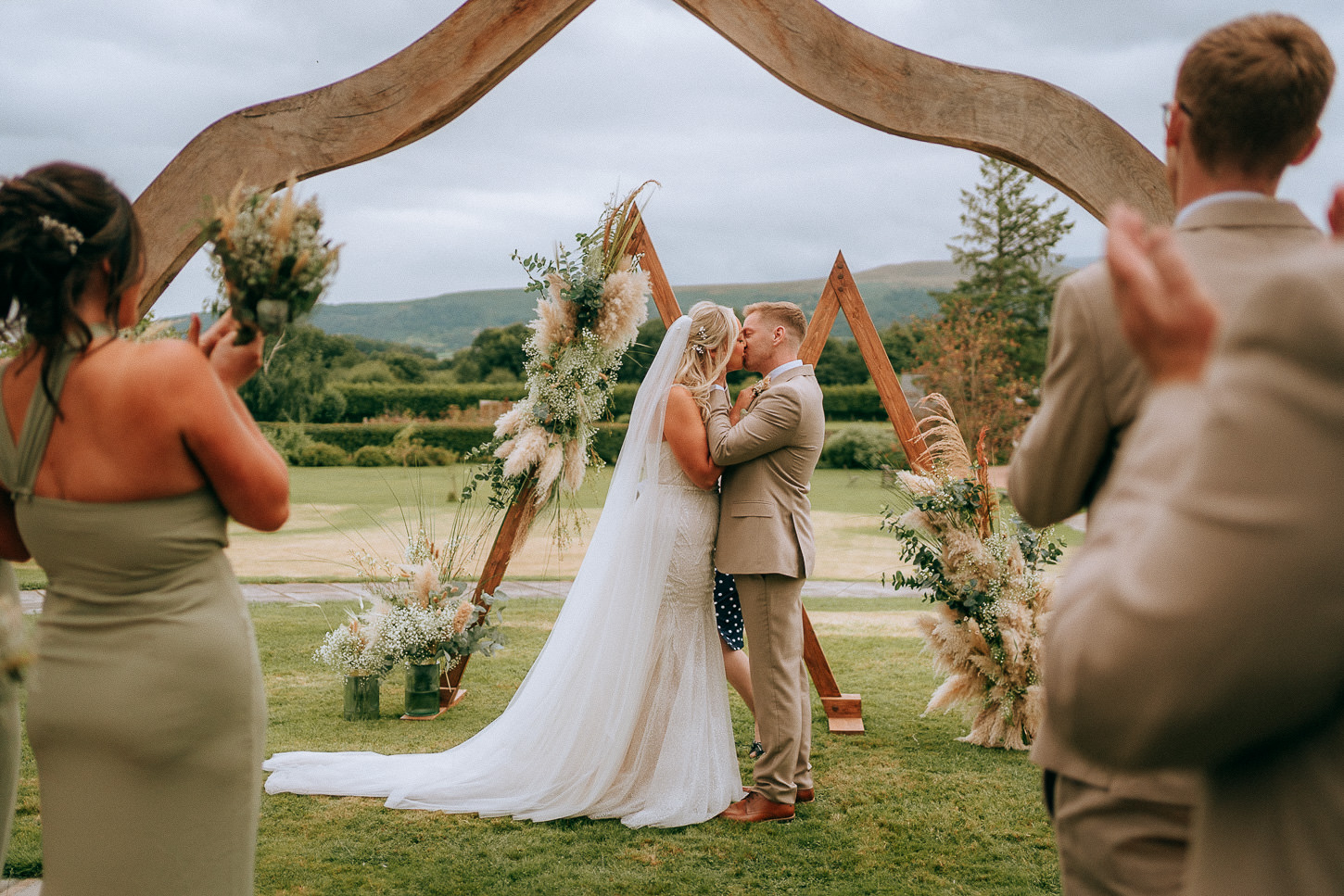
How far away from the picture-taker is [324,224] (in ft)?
7.38

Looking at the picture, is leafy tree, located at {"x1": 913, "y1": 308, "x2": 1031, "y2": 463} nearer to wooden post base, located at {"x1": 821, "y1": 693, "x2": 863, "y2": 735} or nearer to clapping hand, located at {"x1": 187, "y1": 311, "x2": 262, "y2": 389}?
wooden post base, located at {"x1": 821, "y1": 693, "x2": 863, "y2": 735}

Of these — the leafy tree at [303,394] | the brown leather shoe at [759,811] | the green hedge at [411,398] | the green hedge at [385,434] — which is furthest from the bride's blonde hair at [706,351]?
the green hedge at [411,398]

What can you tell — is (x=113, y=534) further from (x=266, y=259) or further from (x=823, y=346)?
(x=823, y=346)

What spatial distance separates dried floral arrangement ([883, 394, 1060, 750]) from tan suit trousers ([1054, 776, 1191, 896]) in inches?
Result: 148

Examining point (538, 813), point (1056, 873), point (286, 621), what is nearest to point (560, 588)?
point (286, 621)

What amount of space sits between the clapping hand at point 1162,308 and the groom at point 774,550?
10.8 feet

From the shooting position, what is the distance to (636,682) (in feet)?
14.3

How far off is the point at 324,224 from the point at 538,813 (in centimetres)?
295

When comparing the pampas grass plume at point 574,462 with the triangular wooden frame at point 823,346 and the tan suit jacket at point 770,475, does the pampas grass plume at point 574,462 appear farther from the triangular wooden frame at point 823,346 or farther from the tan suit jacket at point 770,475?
the tan suit jacket at point 770,475

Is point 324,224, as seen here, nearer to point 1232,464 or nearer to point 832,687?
point 1232,464

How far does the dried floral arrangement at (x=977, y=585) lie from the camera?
5.19 m

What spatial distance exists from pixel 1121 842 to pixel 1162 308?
0.92m

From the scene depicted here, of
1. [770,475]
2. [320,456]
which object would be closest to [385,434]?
[320,456]

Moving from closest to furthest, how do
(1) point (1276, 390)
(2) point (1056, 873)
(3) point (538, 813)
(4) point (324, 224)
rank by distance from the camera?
(1) point (1276, 390), (4) point (324, 224), (2) point (1056, 873), (3) point (538, 813)
